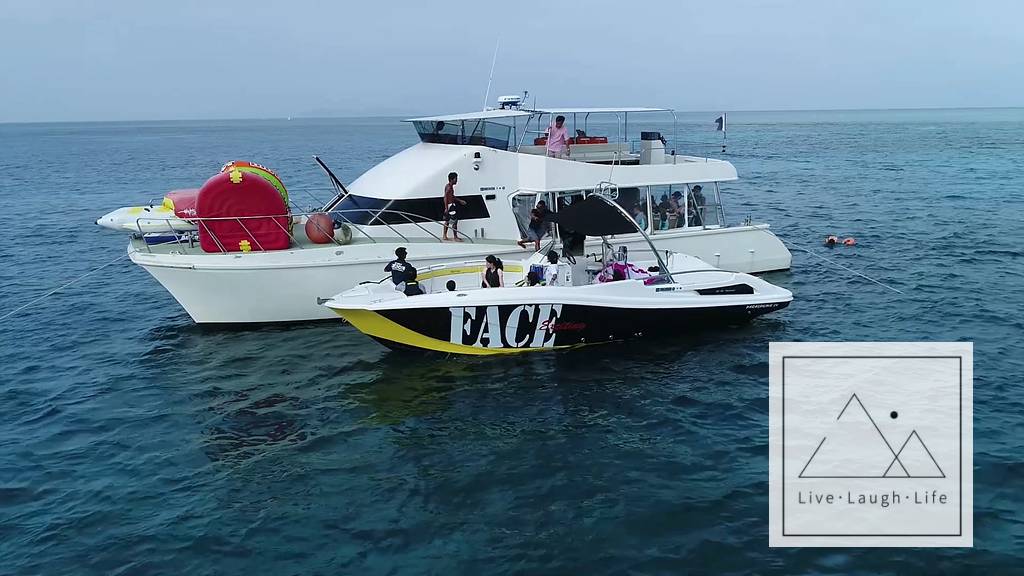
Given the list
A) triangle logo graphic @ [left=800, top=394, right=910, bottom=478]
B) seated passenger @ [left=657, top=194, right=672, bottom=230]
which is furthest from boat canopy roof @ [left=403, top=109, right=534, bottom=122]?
triangle logo graphic @ [left=800, top=394, right=910, bottom=478]

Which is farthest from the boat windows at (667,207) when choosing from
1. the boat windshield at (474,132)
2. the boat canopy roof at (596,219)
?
the boat canopy roof at (596,219)

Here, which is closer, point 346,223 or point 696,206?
point 346,223

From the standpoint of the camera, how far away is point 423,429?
1149 cm

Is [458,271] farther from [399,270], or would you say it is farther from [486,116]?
[486,116]

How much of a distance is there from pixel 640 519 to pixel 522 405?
357 cm

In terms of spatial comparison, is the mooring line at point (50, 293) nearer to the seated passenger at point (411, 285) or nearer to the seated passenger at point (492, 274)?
the seated passenger at point (411, 285)

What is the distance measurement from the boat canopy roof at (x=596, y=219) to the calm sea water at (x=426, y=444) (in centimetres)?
235

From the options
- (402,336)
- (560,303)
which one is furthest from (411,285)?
(560,303)

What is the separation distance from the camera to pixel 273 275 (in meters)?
15.6

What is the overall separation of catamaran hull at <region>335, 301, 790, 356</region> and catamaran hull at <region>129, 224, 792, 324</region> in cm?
262

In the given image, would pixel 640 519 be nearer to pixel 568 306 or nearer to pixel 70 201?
pixel 568 306

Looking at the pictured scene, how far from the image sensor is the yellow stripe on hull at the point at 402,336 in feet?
43.9

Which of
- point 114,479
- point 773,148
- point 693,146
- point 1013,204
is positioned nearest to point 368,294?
point 114,479

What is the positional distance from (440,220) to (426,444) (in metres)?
7.27
